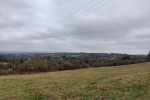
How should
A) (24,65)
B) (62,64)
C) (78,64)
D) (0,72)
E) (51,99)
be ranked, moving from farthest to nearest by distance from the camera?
(78,64)
(62,64)
(24,65)
(0,72)
(51,99)

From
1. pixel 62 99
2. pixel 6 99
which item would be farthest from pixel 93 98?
pixel 6 99

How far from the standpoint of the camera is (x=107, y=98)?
580 centimetres

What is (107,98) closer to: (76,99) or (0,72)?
(76,99)

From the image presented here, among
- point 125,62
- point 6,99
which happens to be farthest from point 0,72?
point 125,62

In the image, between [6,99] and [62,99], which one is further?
[6,99]

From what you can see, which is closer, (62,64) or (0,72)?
(0,72)

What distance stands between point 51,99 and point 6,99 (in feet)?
10.1

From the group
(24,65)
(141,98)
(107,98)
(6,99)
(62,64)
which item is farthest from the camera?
(62,64)

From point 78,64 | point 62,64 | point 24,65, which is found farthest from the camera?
point 78,64

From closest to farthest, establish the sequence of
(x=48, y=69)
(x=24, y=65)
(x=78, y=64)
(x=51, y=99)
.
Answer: (x=51, y=99)
(x=24, y=65)
(x=48, y=69)
(x=78, y=64)

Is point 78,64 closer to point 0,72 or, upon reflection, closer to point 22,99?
point 0,72

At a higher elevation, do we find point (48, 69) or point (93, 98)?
point (93, 98)

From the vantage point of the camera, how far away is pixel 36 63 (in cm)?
4084

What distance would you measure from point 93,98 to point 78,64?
155 ft
